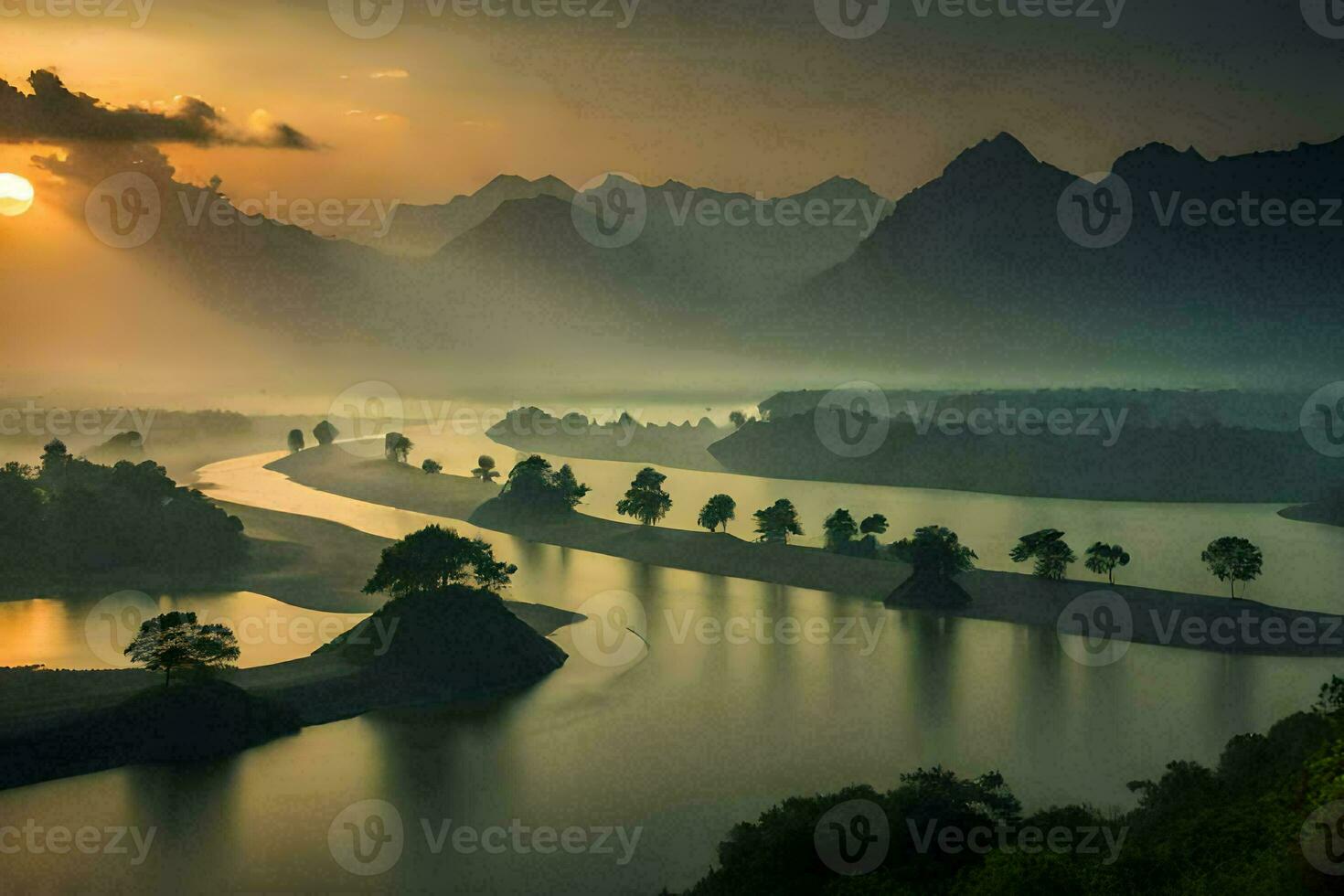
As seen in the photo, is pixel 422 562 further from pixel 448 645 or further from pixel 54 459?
pixel 54 459

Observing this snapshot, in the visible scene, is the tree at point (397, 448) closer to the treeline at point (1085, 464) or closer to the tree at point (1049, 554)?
the treeline at point (1085, 464)


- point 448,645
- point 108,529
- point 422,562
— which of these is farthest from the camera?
point 108,529

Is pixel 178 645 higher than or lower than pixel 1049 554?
lower

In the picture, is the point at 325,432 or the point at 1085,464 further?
the point at 325,432

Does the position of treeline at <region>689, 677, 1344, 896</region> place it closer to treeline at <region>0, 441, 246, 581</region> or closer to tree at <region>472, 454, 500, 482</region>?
treeline at <region>0, 441, 246, 581</region>

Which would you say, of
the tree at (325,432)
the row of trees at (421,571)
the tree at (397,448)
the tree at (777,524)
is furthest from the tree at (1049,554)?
the tree at (325,432)

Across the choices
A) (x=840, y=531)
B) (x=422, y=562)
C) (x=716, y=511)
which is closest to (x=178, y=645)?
(x=422, y=562)

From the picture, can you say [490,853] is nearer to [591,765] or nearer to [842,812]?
[591,765]
